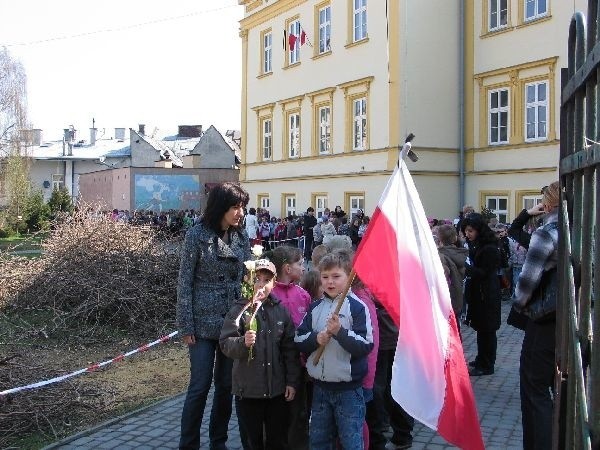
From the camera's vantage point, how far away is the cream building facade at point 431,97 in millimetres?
21625

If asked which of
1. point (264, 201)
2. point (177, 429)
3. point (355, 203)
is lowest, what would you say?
point (177, 429)

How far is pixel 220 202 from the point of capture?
200 inches

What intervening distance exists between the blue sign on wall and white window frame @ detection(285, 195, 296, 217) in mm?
15386

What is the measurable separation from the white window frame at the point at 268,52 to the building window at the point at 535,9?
39.9ft

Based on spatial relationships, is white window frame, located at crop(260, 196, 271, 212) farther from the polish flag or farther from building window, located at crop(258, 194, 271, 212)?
the polish flag

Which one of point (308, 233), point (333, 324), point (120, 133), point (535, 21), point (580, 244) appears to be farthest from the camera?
point (120, 133)

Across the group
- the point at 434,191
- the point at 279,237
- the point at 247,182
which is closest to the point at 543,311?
the point at 434,191

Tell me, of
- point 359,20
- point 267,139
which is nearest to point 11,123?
point 267,139

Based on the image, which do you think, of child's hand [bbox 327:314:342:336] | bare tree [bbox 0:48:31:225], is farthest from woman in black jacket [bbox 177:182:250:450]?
bare tree [bbox 0:48:31:225]

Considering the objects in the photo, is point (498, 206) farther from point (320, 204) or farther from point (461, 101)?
point (320, 204)

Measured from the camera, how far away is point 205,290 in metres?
5.05

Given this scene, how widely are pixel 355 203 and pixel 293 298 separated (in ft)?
68.9

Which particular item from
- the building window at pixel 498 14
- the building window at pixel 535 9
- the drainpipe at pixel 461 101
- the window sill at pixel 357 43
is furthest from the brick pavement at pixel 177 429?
the window sill at pixel 357 43

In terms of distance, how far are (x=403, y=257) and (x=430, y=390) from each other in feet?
2.35
